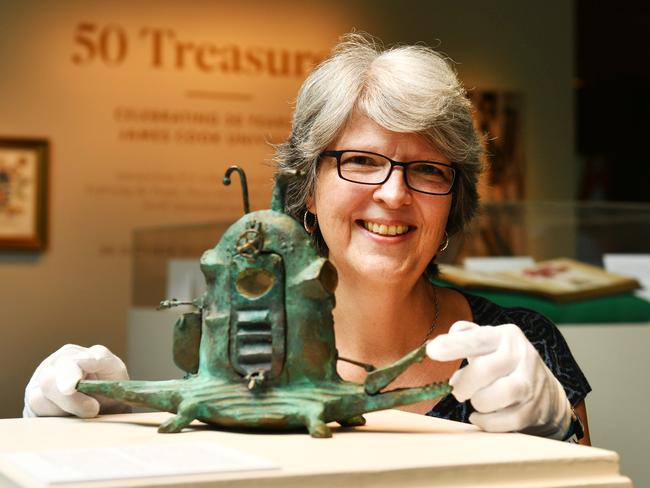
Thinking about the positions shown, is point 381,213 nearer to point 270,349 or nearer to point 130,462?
point 270,349

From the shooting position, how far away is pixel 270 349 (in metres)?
1.12

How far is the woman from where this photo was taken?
152cm

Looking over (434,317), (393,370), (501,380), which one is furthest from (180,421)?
(434,317)

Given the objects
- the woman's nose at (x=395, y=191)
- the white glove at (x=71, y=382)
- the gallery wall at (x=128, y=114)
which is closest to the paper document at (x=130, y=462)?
the white glove at (x=71, y=382)

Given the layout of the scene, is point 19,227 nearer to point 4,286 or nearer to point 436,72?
point 4,286

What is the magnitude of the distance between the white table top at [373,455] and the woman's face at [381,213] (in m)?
0.40

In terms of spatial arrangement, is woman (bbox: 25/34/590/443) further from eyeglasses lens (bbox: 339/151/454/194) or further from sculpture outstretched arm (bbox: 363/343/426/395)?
sculpture outstretched arm (bbox: 363/343/426/395)

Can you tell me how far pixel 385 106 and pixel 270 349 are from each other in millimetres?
533

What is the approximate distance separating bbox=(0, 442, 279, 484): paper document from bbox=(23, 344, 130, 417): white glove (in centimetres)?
27

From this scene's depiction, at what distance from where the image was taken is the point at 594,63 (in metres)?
5.39

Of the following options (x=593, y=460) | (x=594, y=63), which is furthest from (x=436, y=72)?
(x=594, y=63)

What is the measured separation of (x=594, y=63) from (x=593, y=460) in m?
4.68

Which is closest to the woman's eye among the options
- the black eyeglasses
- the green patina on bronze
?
the black eyeglasses

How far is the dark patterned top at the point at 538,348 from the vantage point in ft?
5.30
